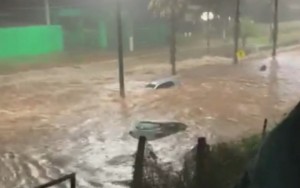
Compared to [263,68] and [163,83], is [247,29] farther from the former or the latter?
[163,83]

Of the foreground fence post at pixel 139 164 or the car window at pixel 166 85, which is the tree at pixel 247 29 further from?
the foreground fence post at pixel 139 164

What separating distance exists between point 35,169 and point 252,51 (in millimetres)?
24080

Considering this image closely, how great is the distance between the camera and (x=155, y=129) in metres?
13.6

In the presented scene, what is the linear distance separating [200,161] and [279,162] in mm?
A: 4962

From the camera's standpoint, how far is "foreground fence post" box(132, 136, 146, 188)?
6.32 metres

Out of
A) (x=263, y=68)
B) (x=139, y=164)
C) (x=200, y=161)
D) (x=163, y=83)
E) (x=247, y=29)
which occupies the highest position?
(x=200, y=161)

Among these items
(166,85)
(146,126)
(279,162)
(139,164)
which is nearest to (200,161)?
(139,164)

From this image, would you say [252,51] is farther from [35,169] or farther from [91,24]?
[35,169]

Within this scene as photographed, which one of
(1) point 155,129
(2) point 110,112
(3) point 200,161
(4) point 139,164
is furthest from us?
(2) point 110,112

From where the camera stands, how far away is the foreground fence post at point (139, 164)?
249 inches

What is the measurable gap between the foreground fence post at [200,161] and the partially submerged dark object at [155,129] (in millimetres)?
6674

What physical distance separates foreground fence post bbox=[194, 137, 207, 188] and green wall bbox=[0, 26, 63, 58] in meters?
23.6

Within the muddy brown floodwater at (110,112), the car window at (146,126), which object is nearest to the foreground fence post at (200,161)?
the muddy brown floodwater at (110,112)

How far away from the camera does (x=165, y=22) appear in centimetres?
3528
